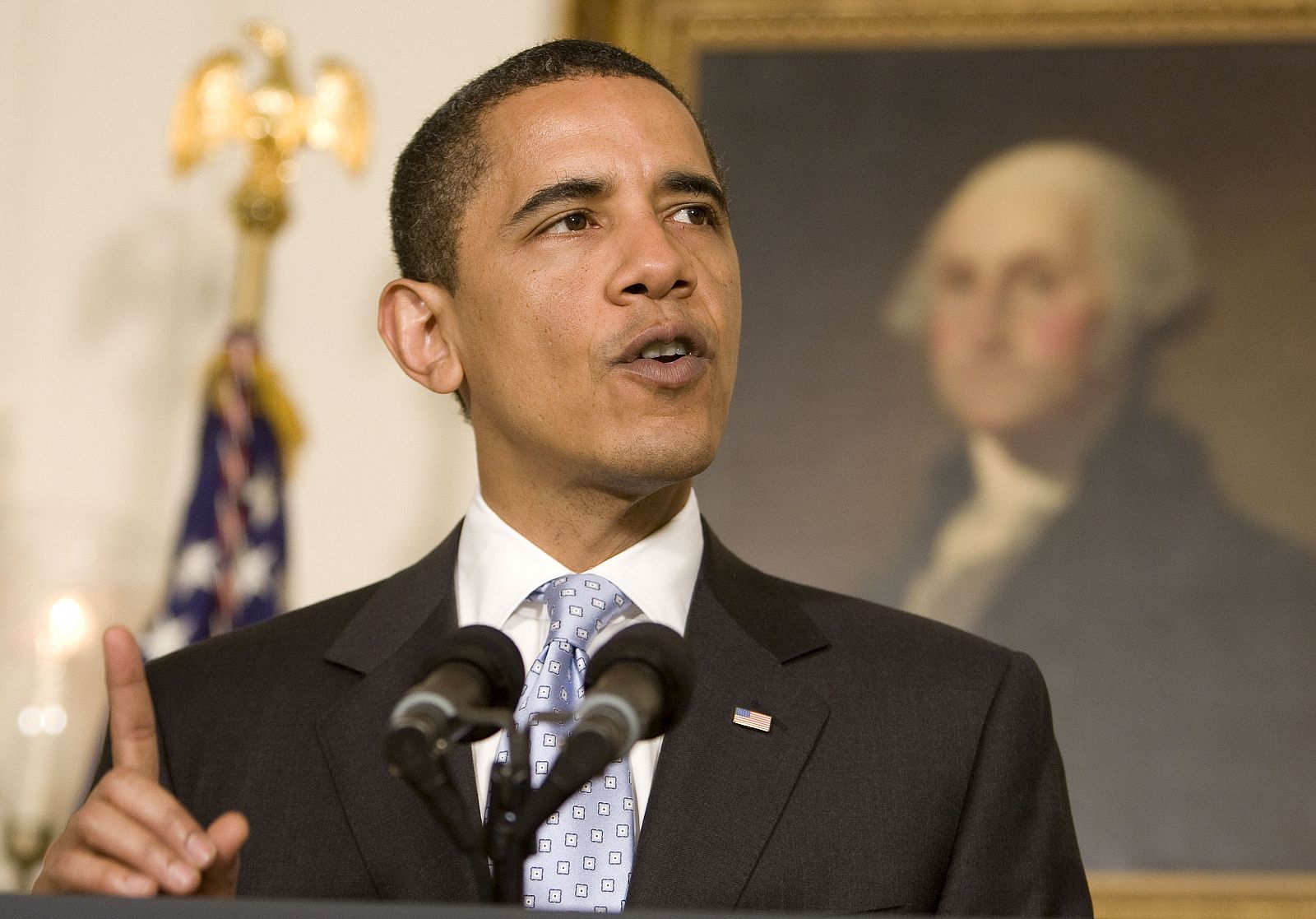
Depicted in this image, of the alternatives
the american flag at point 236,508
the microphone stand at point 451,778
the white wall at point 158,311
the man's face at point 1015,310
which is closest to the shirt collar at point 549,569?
the microphone stand at point 451,778

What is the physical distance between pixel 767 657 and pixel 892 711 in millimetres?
171

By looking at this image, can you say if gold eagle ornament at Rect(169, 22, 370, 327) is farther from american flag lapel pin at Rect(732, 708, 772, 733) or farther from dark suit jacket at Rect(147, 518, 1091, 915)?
american flag lapel pin at Rect(732, 708, 772, 733)

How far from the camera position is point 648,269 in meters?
2.00

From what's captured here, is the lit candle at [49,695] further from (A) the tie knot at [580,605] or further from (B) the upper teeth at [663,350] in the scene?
(B) the upper teeth at [663,350]

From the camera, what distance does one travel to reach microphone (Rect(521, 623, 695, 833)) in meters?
1.24

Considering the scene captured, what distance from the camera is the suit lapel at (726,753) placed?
184 cm

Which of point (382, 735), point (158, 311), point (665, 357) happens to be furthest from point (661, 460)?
point (158, 311)

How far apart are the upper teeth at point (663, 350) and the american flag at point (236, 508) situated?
2.47 m

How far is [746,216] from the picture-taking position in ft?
14.9

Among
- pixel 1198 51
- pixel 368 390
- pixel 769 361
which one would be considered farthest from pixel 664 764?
pixel 1198 51

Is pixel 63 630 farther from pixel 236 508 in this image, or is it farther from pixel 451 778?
pixel 451 778

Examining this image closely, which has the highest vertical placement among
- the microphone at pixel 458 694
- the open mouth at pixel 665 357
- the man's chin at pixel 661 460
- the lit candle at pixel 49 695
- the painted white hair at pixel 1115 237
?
the painted white hair at pixel 1115 237

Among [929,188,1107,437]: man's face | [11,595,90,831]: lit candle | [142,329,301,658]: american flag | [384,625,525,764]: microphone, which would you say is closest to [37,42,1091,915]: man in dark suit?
[384,625,525,764]: microphone

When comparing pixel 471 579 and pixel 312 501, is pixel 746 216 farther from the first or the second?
pixel 471 579
